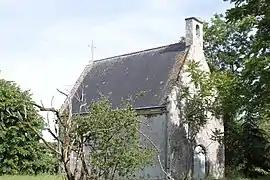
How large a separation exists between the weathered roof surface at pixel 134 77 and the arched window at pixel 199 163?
4.68m

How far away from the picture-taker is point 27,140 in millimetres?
32094

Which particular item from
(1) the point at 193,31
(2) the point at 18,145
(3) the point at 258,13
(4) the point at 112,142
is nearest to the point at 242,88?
(3) the point at 258,13

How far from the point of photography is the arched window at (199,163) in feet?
97.9

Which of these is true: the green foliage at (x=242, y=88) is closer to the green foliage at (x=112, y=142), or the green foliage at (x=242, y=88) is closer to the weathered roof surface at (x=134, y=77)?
the weathered roof surface at (x=134, y=77)

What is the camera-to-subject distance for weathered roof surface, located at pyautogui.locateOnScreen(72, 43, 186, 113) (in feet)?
95.6

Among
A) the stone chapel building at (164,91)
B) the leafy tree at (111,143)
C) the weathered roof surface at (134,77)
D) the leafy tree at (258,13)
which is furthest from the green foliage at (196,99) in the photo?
the leafy tree at (111,143)

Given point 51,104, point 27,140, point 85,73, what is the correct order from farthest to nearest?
point 85,73
point 27,140
point 51,104

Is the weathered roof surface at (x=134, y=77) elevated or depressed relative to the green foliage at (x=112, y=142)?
elevated

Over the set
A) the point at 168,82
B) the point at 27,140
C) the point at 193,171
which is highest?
the point at 168,82

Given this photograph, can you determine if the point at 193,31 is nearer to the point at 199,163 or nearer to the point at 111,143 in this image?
the point at 199,163

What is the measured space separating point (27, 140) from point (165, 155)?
10.1 metres

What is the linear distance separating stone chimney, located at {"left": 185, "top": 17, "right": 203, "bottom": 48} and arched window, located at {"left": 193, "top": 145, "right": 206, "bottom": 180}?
6588mm

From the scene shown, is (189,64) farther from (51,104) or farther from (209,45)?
(51,104)

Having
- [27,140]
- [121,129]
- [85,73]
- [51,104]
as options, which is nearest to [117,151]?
[121,129]
